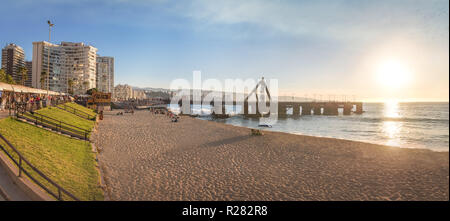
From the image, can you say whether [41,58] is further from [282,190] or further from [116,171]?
[282,190]

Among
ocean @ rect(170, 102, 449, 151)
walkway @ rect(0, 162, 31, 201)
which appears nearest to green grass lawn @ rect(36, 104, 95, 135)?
walkway @ rect(0, 162, 31, 201)

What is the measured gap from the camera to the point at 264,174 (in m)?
9.90

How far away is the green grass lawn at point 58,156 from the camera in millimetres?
6543

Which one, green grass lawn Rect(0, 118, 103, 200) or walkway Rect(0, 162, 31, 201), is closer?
walkway Rect(0, 162, 31, 201)

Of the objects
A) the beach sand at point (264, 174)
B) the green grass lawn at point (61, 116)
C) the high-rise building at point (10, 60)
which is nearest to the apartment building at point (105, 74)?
the high-rise building at point (10, 60)

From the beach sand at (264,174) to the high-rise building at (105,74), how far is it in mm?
127228

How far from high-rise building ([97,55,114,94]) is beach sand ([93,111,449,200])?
12723cm

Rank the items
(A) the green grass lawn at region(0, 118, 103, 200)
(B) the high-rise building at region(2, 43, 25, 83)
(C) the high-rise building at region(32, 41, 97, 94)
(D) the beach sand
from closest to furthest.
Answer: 1. (A) the green grass lawn at region(0, 118, 103, 200)
2. (D) the beach sand
3. (C) the high-rise building at region(32, 41, 97, 94)
4. (B) the high-rise building at region(2, 43, 25, 83)

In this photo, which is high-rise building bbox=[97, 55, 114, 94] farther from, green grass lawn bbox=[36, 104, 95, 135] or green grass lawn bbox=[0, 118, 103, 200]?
green grass lawn bbox=[0, 118, 103, 200]

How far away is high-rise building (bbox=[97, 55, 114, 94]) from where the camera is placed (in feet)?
413

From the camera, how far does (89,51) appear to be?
9825 cm

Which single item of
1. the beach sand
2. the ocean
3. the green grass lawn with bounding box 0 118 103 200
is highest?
the green grass lawn with bounding box 0 118 103 200
